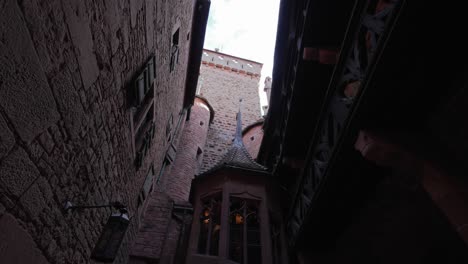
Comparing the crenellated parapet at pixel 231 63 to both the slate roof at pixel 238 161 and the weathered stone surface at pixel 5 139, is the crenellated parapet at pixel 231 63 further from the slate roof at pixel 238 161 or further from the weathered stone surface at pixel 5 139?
the weathered stone surface at pixel 5 139

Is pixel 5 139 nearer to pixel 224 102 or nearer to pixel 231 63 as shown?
pixel 224 102

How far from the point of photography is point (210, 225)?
20.5 feet

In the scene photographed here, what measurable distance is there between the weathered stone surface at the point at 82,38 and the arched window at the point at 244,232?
4444 mm

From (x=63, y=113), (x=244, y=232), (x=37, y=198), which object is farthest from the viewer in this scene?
(x=244, y=232)

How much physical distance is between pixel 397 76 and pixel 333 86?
116 centimetres

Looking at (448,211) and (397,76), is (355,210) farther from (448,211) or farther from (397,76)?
(397,76)

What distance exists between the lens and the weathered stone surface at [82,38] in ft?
7.21

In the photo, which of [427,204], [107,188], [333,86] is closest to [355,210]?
[427,204]

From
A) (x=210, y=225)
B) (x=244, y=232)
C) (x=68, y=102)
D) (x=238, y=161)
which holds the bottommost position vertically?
(x=68, y=102)

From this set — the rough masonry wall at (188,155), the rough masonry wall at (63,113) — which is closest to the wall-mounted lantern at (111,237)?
the rough masonry wall at (63,113)

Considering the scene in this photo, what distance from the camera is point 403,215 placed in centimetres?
449

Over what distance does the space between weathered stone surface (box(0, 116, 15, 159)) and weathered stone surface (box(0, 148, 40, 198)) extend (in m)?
0.06

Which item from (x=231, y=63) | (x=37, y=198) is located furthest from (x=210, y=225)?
(x=231, y=63)

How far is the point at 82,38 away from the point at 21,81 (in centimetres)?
85
